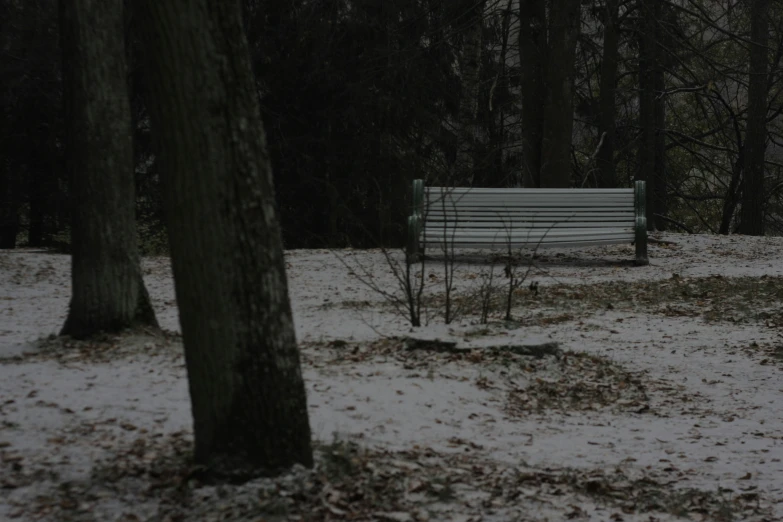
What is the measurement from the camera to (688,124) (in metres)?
25.8

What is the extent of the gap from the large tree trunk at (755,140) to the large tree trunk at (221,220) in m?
15.5

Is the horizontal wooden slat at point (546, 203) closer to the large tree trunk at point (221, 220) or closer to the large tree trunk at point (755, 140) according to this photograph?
the large tree trunk at point (755, 140)

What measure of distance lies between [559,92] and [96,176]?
8.65 meters

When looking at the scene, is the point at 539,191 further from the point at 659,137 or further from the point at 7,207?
the point at 7,207

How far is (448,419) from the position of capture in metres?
5.30

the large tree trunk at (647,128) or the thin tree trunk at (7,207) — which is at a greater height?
the large tree trunk at (647,128)

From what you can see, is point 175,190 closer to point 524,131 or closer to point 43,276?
point 43,276

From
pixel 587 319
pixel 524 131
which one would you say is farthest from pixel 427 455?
pixel 524 131

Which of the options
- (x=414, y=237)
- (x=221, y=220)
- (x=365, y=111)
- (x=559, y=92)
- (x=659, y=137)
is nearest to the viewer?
(x=221, y=220)

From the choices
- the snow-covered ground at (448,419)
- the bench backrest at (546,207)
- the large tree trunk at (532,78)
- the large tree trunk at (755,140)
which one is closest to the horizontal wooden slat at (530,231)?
the bench backrest at (546,207)

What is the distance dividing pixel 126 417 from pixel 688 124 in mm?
23294

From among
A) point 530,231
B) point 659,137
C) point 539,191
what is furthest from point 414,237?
point 659,137

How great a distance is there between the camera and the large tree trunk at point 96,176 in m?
6.50

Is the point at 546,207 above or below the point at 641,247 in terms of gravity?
above
